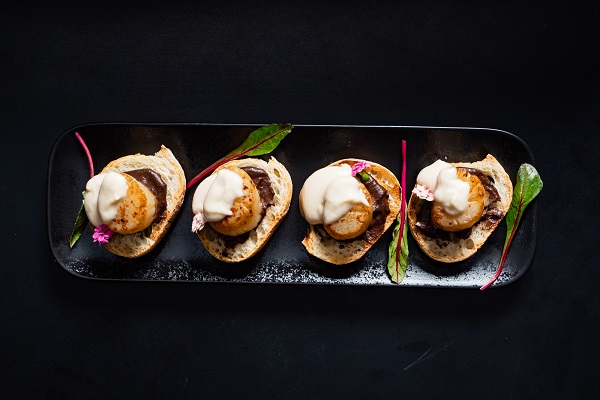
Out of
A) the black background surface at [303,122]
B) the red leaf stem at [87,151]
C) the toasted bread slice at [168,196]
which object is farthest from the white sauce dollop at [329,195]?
the red leaf stem at [87,151]

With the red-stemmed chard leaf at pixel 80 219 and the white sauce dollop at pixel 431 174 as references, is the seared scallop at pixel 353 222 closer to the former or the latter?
the white sauce dollop at pixel 431 174

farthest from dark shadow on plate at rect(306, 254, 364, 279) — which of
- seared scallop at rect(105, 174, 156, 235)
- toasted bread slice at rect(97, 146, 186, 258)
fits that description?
seared scallop at rect(105, 174, 156, 235)

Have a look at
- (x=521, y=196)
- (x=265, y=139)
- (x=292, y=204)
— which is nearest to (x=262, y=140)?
(x=265, y=139)

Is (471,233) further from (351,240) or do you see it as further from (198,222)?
(198,222)

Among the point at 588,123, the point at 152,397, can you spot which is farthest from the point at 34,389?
the point at 588,123

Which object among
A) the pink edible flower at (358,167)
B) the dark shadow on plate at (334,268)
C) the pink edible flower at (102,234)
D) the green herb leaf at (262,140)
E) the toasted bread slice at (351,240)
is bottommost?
the dark shadow on plate at (334,268)

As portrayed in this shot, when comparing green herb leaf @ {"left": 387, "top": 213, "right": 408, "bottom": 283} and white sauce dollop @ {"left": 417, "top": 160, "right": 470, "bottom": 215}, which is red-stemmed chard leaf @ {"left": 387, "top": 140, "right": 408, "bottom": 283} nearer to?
green herb leaf @ {"left": 387, "top": 213, "right": 408, "bottom": 283}
